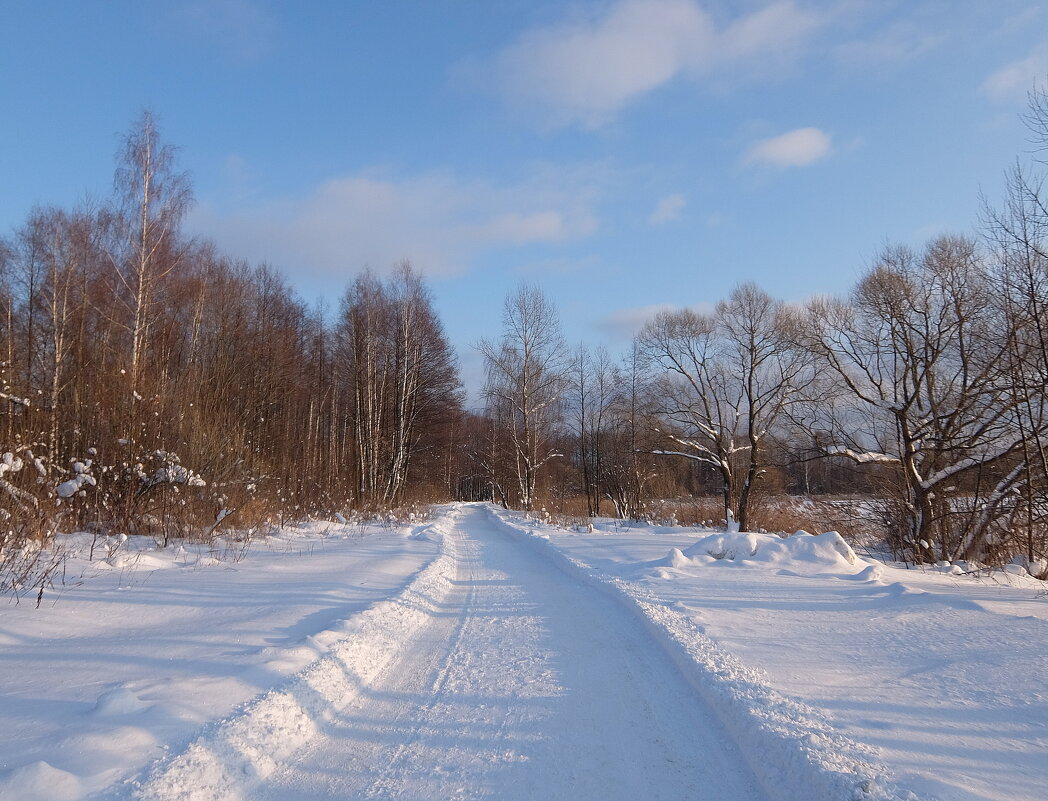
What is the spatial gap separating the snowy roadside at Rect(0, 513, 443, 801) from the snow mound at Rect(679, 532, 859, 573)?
5622 millimetres

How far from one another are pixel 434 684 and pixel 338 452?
30034 millimetres

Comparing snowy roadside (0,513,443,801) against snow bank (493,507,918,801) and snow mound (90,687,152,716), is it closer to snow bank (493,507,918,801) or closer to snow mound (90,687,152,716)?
snow mound (90,687,152,716)

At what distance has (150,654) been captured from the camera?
4.77 m

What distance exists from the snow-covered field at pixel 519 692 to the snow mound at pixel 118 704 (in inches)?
0.6

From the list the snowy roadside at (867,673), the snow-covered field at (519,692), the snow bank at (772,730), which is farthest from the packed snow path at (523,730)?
the snowy roadside at (867,673)

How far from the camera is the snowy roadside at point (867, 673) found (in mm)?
3084

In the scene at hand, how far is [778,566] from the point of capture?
9.80 m

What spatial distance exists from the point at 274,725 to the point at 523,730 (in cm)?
163

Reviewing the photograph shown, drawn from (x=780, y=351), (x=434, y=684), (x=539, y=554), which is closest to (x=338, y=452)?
(x=539, y=554)

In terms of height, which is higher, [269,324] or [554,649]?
[269,324]

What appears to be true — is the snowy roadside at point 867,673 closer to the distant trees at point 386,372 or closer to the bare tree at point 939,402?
the bare tree at point 939,402

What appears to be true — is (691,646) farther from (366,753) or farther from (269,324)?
(269,324)

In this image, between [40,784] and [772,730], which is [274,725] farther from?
[772,730]

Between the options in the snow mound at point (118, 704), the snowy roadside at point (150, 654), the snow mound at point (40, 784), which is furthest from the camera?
the snow mound at point (118, 704)
